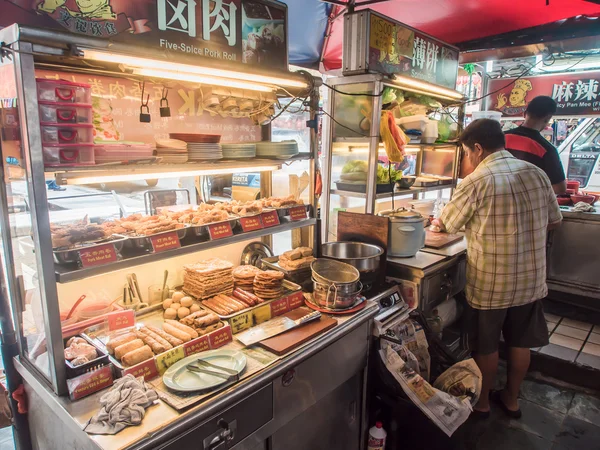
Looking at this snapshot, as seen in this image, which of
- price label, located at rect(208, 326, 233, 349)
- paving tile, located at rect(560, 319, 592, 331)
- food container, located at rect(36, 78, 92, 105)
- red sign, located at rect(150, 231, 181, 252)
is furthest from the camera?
paving tile, located at rect(560, 319, 592, 331)

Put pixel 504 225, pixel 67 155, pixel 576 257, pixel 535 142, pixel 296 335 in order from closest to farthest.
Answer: pixel 67 155
pixel 296 335
pixel 504 225
pixel 535 142
pixel 576 257

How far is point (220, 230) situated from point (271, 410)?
1026 millimetres

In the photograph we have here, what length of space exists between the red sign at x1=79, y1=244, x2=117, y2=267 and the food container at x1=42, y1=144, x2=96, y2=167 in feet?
1.26

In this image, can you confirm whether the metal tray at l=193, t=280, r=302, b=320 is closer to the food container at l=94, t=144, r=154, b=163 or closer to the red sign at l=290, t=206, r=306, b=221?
the red sign at l=290, t=206, r=306, b=221

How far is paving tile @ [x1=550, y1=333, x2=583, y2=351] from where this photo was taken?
14.7 ft

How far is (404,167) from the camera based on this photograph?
5.32 m

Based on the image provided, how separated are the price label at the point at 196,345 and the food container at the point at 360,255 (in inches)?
49.4

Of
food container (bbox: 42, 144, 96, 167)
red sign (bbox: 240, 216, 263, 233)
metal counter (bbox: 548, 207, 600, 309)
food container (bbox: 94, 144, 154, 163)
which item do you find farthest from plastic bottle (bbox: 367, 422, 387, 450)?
metal counter (bbox: 548, 207, 600, 309)

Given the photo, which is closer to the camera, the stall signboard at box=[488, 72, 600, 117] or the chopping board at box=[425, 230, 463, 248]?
the chopping board at box=[425, 230, 463, 248]

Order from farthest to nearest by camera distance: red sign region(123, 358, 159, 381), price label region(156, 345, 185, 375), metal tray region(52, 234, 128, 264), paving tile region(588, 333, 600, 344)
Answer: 1. paving tile region(588, 333, 600, 344)
2. price label region(156, 345, 185, 375)
3. red sign region(123, 358, 159, 381)
4. metal tray region(52, 234, 128, 264)

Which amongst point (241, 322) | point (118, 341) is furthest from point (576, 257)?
point (118, 341)

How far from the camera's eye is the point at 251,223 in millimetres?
2537

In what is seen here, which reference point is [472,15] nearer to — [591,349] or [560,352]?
[560,352]

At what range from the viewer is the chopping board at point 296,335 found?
220cm
